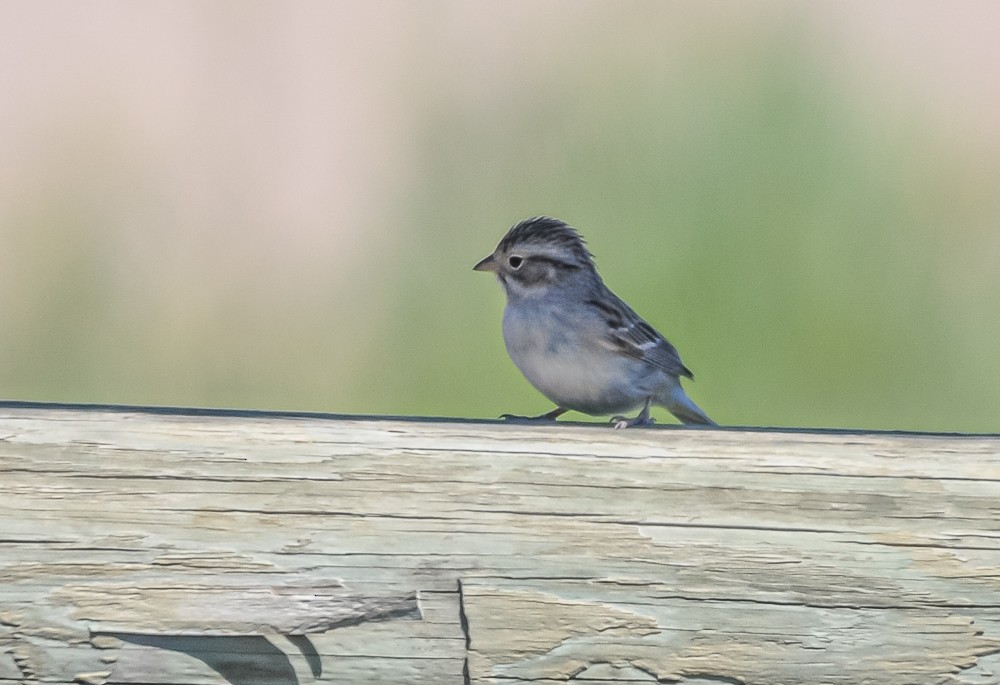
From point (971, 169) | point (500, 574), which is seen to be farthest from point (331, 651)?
point (971, 169)

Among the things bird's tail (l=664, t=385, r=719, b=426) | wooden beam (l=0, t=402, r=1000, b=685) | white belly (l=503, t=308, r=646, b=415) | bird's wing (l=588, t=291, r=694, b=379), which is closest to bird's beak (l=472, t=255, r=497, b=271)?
white belly (l=503, t=308, r=646, b=415)

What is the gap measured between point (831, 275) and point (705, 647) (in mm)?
1765

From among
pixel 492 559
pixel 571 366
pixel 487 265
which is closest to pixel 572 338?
pixel 571 366

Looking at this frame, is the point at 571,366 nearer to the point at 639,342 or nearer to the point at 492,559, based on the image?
the point at 639,342

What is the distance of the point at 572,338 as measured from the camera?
362 cm

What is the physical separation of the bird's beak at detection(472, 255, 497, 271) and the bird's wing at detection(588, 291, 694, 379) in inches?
15.0

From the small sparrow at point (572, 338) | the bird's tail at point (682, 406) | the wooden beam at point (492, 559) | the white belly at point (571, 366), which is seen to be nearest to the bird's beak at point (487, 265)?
the small sparrow at point (572, 338)

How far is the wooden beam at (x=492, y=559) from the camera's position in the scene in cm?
161

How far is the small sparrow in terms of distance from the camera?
3.54 metres

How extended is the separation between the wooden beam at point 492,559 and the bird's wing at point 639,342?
1959mm

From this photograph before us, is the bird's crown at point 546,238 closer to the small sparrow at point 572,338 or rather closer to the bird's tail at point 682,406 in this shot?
the small sparrow at point 572,338

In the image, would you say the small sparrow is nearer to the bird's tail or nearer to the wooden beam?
the bird's tail

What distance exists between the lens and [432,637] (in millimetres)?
1611

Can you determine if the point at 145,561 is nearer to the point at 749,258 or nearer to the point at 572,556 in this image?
the point at 572,556
